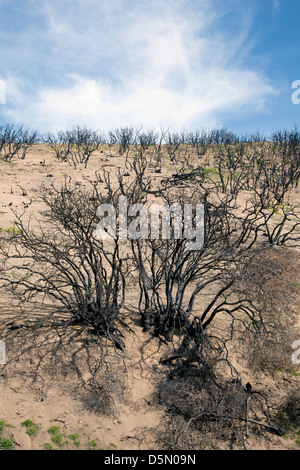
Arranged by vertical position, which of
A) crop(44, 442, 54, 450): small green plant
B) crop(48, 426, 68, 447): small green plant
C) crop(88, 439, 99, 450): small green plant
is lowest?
crop(88, 439, 99, 450): small green plant

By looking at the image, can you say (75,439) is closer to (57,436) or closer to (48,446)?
(57,436)

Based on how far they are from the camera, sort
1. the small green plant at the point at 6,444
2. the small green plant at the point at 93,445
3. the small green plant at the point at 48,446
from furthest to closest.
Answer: the small green plant at the point at 93,445
the small green plant at the point at 48,446
the small green plant at the point at 6,444

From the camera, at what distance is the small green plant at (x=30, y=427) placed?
4.94m

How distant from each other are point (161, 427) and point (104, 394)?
1076 mm

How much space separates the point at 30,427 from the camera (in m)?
5.02

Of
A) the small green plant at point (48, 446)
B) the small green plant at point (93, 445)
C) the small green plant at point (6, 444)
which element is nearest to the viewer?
the small green plant at point (6, 444)

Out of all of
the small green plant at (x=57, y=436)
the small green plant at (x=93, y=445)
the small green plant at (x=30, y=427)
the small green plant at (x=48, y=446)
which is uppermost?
the small green plant at (x=30, y=427)

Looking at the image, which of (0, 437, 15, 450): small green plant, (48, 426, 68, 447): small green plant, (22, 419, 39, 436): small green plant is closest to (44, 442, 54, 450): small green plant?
(48, 426, 68, 447): small green plant

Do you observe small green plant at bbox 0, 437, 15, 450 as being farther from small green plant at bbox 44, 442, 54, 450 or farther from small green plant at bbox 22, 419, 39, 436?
small green plant at bbox 44, 442, 54, 450

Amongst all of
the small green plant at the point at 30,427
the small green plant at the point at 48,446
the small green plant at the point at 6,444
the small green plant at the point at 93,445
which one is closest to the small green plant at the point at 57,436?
the small green plant at the point at 48,446

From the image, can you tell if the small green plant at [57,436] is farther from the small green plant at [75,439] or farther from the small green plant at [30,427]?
the small green plant at [30,427]

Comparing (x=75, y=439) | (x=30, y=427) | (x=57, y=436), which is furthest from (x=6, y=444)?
(x=75, y=439)

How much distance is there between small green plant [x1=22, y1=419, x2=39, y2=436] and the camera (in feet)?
16.2

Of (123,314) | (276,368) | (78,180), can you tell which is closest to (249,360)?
(276,368)
